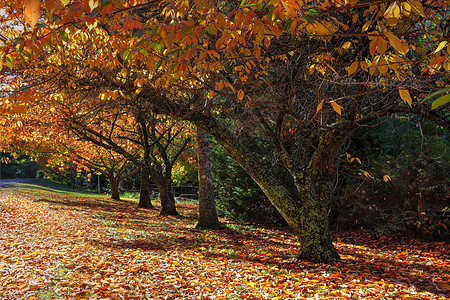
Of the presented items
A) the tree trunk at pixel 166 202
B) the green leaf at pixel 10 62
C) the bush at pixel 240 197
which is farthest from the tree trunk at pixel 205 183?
the green leaf at pixel 10 62

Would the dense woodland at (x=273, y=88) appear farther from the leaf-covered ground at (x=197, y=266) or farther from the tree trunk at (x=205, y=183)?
the leaf-covered ground at (x=197, y=266)

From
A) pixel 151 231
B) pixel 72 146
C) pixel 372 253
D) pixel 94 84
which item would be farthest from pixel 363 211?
pixel 72 146

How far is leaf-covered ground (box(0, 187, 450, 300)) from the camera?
4.10m

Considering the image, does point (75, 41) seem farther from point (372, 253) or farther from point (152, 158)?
point (372, 253)

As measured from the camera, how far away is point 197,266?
5.43m

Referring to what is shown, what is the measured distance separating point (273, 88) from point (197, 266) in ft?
10.8

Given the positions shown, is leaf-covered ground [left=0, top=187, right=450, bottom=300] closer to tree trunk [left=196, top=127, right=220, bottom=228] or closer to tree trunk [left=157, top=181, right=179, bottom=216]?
tree trunk [left=196, top=127, right=220, bottom=228]

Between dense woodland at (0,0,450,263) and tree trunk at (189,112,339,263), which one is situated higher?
dense woodland at (0,0,450,263)

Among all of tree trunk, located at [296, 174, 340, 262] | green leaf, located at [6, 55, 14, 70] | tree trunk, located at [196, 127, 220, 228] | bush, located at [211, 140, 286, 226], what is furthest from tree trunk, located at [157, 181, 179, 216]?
green leaf, located at [6, 55, 14, 70]

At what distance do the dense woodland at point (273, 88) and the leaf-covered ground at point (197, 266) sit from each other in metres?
0.81

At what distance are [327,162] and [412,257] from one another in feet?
9.46

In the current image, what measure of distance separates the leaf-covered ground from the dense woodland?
81cm

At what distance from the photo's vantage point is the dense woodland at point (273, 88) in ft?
9.68

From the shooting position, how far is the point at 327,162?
568 centimetres
